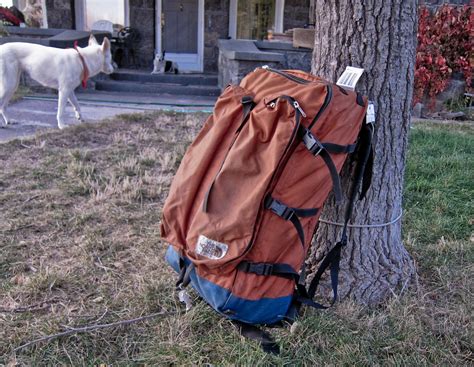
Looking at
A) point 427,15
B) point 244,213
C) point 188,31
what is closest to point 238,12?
point 188,31

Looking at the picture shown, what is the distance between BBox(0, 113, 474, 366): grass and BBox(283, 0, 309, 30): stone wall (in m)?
7.35

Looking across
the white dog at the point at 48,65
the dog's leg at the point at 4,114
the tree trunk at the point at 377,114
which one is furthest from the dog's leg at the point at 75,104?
the tree trunk at the point at 377,114

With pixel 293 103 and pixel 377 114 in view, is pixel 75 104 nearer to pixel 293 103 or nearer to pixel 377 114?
pixel 377 114

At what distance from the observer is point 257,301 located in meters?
1.77

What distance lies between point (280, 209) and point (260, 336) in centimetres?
52

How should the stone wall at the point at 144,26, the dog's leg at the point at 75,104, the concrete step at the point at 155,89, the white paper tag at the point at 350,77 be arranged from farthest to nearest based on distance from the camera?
the stone wall at the point at 144,26 < the concrete step at the point at 155,89 < the dog's leg at the point at 75,104 < the white paper tag at the point at 350,77

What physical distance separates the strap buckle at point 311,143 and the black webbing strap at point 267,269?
431 mm

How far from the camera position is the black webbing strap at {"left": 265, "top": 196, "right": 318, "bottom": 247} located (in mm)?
1706

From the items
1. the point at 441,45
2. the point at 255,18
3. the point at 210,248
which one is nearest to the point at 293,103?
the point at 210,248

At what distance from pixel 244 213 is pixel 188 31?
9933mm

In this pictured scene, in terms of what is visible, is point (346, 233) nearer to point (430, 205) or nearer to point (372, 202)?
point (372, 202)

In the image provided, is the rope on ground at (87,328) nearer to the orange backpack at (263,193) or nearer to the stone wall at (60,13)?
the orange backpack at (263,193)

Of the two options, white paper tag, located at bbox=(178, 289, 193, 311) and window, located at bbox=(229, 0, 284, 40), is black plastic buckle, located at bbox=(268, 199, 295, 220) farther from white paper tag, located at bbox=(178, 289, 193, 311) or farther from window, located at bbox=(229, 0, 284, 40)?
window, located at bbox=(229, 0, 284, 40)

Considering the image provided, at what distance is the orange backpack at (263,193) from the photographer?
5.58ft
